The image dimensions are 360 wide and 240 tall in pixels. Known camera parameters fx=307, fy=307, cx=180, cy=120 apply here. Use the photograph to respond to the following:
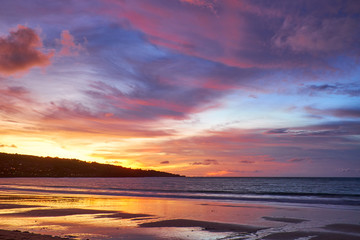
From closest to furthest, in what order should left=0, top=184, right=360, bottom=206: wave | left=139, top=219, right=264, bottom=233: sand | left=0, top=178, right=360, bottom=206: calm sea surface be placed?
left=139, top=219, right=264, bottom=233: sand → left=0, top=184, right=360, bottom=206: wave → left=0, top=178, right=360, bottom=206: calm sea surface

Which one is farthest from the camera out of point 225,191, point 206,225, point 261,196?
point 225,191

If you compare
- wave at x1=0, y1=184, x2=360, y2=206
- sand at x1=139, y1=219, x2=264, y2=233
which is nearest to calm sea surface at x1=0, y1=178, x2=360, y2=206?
wave at x1=0, y1=184, x2=360, y2=206

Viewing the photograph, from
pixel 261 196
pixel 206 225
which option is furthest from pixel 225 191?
pixel 206 225

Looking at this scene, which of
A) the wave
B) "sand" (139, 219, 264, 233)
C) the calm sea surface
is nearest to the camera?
"sand" (139, 219, 264, 233)

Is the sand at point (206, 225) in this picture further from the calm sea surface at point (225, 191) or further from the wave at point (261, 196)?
the calm sea surface at point (225, 191)

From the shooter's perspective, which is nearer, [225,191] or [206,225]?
[206,225]

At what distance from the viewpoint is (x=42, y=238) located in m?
12.8

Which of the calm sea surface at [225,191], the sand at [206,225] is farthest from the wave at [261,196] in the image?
A: the sand at [206,225]

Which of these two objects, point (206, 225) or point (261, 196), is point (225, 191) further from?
point (206, 225)

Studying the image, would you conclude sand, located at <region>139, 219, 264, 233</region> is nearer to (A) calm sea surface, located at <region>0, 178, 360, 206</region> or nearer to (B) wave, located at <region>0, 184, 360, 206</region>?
(B) wave, located at <region>0, 184, 360, 206</region>

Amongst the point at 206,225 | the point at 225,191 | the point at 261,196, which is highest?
the point at 206,225

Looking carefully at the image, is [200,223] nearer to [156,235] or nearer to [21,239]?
[156,235]

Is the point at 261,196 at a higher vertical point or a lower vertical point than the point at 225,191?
higher

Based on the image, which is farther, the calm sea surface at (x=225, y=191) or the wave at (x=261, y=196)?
the calm sea surface at (x=225, y=191)
